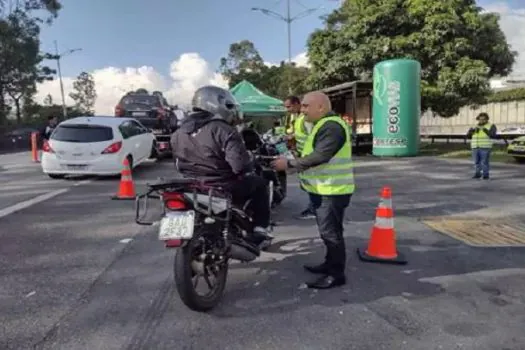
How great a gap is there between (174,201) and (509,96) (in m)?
37.1

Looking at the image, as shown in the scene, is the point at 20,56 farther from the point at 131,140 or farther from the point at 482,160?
the point at 482,160

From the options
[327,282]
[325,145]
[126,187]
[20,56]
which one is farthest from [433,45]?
[20,56]

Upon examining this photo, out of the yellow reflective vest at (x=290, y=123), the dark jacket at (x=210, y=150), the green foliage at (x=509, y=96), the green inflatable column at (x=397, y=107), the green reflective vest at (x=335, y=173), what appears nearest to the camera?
the dark jacket at (x=210, y=150)

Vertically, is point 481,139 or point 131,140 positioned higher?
point 131,140

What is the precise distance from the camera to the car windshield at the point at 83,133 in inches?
476

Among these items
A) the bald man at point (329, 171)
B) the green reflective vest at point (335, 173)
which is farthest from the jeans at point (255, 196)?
the green reflective vest at point (335, 173)

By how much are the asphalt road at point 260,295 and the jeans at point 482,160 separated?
5.44m

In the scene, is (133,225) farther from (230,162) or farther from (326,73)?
(326,73)

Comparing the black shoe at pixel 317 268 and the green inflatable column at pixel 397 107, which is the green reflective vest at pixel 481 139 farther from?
the black shoe at pixel 317 268

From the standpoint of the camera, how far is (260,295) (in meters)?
4.40

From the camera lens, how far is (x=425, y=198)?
9680 millimetres

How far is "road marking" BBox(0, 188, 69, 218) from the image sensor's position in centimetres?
828

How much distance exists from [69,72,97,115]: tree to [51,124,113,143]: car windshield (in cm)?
7087

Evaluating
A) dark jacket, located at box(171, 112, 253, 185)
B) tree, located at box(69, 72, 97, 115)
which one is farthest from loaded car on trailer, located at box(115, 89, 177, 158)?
tree, located at box(69, 72, 97, 115)
